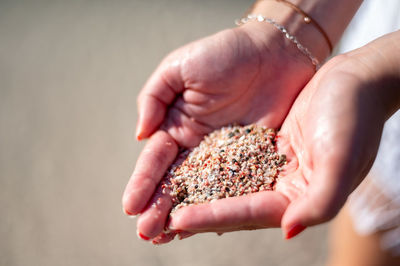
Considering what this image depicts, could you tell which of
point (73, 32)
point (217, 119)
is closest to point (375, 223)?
point (217, 119)

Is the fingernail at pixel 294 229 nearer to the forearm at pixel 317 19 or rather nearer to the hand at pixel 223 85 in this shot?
the hand at pixel 223 85

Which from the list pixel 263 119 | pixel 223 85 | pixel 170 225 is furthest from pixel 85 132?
pixel 170 225

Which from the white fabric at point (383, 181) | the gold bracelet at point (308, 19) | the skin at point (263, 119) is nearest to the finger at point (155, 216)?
the skin at point (263, 119)

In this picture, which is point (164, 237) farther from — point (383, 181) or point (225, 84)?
point (383, 181)

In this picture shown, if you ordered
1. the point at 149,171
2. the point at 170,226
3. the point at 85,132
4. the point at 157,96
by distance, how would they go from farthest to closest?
the point at 85,132
the point at 157,96
the point at 149,171
the point at 170,226

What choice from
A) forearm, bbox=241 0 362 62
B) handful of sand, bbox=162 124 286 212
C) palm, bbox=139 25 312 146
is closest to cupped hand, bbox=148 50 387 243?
handful of sand, bbox=162 124 286 212

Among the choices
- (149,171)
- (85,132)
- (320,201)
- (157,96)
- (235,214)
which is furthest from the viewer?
(85,132)

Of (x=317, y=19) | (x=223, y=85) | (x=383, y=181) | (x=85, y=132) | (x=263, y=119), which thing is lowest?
(x=383, y=181)

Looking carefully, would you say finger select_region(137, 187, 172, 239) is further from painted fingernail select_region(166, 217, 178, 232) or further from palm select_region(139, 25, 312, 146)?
palm select_region(139, 25, 312, 146)
